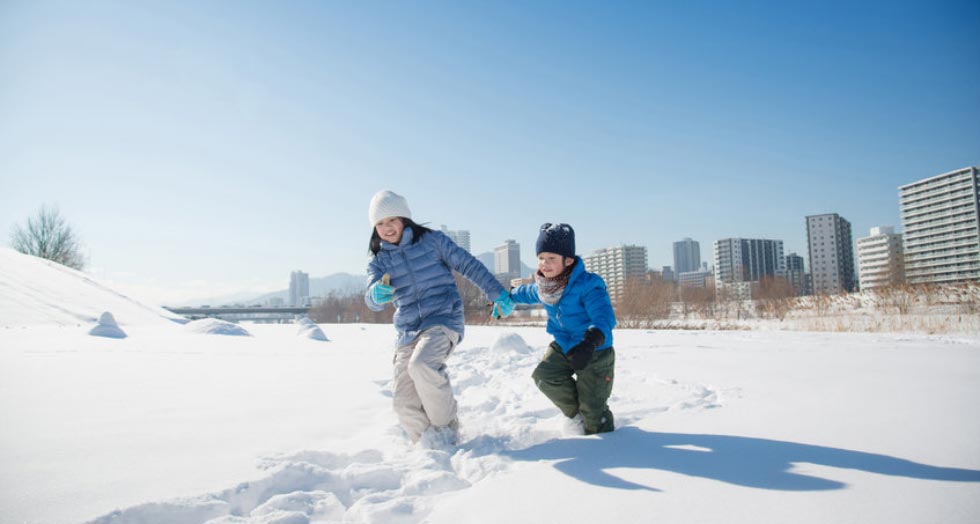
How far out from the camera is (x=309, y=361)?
4.93m

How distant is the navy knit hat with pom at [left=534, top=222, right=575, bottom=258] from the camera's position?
8.41ft

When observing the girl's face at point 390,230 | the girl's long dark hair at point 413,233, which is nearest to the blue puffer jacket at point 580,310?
the girl's long dark hair at point 413,233

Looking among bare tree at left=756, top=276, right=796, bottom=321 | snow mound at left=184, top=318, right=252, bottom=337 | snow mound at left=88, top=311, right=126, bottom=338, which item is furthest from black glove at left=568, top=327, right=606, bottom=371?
bare tree at left=756, top=276, right=796, bottom=321

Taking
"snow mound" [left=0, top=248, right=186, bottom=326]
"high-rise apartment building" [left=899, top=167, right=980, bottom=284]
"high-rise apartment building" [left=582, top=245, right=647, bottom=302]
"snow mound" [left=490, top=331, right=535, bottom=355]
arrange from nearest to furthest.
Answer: "snow mound" [left=490, top=331, right=535, bottom=355]
"snow mound" [left=0, top=248, right=186, bottom=326]
"high-rise apartment building" [left=899, top=167, right=980, bottom=284]
"high-rise apartment building" [left=582, top=245, right=647, bottom=302]

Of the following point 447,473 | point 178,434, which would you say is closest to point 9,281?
point 178,434

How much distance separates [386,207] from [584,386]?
153 cm

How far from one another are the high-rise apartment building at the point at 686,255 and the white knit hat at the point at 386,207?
17653 centimetres

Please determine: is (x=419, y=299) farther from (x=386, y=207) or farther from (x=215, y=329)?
(x=215, y=329)

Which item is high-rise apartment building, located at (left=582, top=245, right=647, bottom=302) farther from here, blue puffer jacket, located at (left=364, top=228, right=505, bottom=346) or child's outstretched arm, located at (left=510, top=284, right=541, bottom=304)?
blue puffer jacket, located at (left=364, top=228, right=505, bottom=346)

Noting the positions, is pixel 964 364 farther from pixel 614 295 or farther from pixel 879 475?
pixel 614 295

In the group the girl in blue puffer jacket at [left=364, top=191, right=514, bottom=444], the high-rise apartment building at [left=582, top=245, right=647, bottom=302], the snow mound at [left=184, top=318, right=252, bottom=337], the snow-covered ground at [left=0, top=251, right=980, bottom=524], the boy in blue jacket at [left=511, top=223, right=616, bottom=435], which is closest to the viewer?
the snow-covered ground at [left=0, top=251, right=980, bottom=524]

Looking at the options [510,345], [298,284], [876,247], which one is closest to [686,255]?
[876,247]

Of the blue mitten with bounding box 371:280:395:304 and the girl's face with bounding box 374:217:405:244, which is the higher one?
the girl's face with bounding box 374:217:405:244

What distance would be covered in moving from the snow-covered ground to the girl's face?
1136 millimetres
